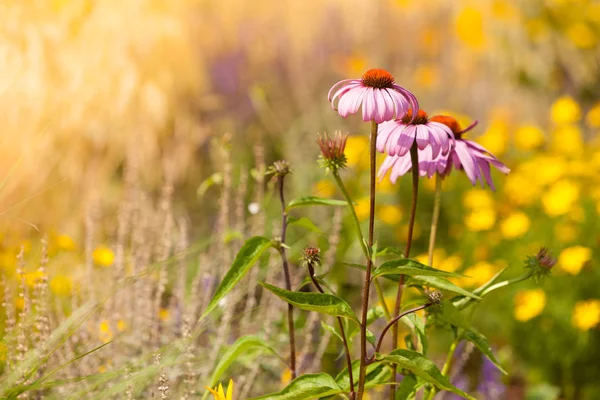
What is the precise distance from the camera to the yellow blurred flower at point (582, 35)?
5.19 metres

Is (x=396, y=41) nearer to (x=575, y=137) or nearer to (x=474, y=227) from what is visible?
(x=575, y=137)

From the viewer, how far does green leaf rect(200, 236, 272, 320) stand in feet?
3.85

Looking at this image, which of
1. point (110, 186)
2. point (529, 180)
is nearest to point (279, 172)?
point (529, 180)

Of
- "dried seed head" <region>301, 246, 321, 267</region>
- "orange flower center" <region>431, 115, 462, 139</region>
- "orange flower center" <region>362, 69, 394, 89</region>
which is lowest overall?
"dried seed head" <region>301, 246, 321, 267</region>

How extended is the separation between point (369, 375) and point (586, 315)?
148 cm

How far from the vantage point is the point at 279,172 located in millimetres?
1343

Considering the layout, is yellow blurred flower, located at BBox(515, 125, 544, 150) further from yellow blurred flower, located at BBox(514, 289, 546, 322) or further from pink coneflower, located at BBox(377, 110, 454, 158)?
pink coneflower, located at BBox(377, 110, 454, 158)

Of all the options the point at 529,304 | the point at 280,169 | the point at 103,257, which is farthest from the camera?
the point at 529,304

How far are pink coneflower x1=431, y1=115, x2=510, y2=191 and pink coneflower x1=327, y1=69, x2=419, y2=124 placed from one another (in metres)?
0.18

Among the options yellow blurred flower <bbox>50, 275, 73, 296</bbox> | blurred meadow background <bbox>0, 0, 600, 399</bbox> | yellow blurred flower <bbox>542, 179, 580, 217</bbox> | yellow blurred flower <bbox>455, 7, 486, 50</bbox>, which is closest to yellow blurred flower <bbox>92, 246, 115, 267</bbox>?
blurred meadow background <bbox>0, 0, 600, 399</bbox>

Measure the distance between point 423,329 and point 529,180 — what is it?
2.30 metres

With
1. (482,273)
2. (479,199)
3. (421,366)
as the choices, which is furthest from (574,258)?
(421,366)

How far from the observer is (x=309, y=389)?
1.20 metres

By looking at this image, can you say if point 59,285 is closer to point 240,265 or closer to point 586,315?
point 240,265
